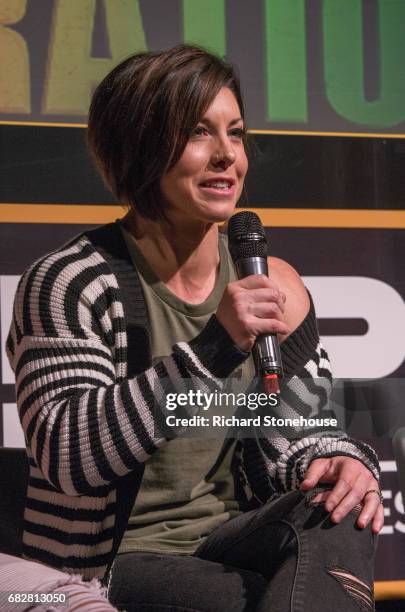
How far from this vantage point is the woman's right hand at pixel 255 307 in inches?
42.8

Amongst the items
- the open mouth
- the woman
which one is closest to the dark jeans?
the woman

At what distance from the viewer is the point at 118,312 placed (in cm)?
126

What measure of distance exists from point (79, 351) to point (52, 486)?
206 mm

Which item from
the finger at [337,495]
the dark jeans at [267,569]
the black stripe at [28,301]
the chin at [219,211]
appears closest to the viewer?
the dark jeans at [267,569]

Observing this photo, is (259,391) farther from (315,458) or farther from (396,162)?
(396,162)

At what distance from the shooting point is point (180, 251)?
139 cm

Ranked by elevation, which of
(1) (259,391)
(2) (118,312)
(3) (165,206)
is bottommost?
(1) (259,391)

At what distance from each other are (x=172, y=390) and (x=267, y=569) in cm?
27

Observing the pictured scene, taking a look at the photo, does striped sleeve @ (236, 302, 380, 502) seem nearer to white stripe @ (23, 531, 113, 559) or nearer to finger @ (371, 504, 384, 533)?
finger @ (371, 504, 384, 533)

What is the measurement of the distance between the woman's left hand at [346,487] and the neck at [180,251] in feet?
1.09

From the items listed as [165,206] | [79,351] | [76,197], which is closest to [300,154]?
[76,197]

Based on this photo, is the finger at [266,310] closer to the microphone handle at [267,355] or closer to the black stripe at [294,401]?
the microphone handle at [267,355]

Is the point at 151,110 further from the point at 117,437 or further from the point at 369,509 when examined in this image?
the point at 369,509

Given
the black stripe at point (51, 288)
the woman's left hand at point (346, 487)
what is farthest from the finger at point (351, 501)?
the black stripe at point (51, 288)
